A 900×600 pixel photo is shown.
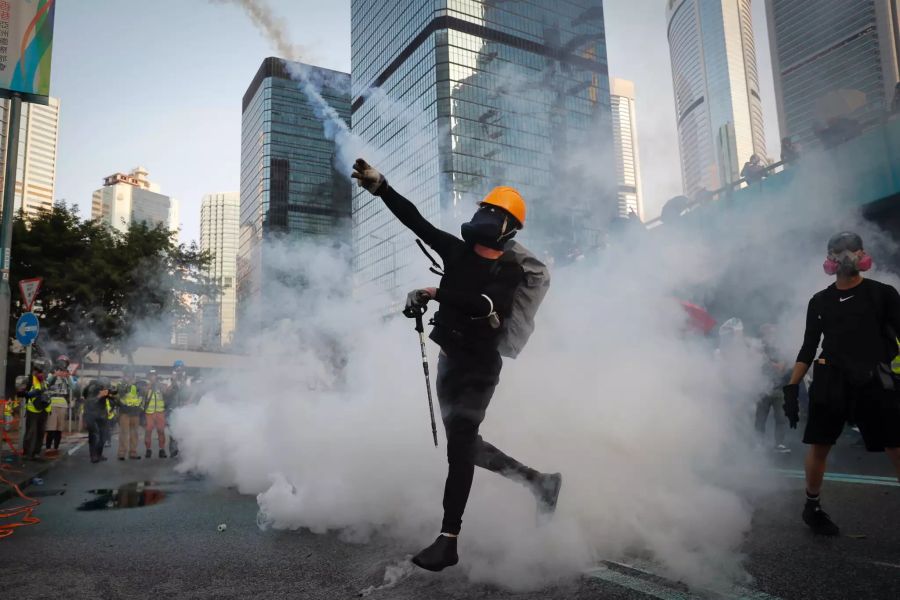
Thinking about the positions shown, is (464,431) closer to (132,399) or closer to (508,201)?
(508,201)

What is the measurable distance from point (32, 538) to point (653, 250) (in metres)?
11.4

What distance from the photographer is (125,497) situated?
6.35 m

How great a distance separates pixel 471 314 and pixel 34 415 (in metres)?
10.4

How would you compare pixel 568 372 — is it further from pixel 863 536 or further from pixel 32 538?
pixel 32 538

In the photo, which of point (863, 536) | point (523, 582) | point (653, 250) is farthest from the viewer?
point (653, 250)

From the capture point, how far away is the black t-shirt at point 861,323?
11.9 feet

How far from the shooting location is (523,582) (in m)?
2.75

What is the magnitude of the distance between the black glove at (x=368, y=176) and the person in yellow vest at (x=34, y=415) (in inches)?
384

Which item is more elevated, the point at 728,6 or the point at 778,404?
the point at 728,6

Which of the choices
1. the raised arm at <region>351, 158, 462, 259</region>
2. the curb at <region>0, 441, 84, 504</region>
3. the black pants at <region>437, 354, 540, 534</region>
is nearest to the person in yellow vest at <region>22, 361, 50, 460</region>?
the curb at <region>0, 441, 84, 504</region>

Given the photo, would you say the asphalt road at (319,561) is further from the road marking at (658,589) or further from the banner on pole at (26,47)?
the banner on pole at (26,47)

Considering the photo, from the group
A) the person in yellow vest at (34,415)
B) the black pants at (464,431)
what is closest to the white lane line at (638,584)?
the black pants at (464,431)

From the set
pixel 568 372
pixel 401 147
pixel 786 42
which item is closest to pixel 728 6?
pixel 786 42

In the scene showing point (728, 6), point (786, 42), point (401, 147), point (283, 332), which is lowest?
point (283, 332)
